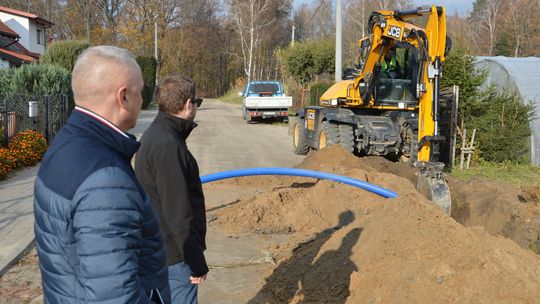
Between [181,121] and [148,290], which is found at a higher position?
[181,121]

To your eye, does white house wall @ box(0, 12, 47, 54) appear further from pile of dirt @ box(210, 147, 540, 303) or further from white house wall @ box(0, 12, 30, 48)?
pile of dirt @ box(210, 147, 540, 303)

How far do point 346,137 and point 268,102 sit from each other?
44.6 ft

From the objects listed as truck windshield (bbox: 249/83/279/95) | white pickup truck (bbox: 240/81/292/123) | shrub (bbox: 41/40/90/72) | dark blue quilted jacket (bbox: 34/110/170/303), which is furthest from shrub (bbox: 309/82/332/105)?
dark blue quilted jacket (bbox: 34/110/170/303)

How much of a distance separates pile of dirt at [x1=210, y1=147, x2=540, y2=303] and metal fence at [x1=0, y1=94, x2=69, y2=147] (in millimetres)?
7683

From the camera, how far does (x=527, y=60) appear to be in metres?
14.9

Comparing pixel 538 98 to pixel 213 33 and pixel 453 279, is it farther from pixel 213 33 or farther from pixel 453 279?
pixel 213 33

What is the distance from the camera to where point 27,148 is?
40.4 feet

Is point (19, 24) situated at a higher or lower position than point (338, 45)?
higher

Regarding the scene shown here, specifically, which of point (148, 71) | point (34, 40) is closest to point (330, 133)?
point (34, 40)

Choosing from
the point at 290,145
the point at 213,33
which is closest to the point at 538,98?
the point at 290,145

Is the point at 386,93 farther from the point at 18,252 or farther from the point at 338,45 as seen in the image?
the point at 338,45

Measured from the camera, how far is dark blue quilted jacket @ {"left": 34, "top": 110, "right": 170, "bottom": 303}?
5.65 feet

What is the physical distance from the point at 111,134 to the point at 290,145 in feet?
52.0

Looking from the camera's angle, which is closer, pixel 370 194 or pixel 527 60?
pixel 370 194
